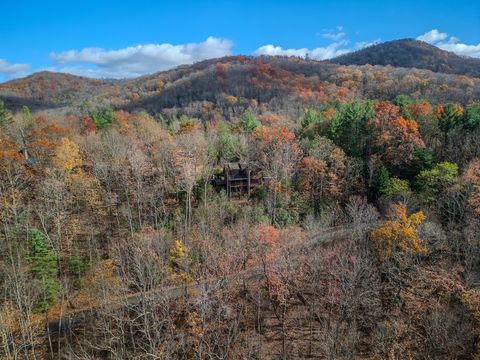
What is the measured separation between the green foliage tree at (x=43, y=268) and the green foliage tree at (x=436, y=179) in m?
38.9

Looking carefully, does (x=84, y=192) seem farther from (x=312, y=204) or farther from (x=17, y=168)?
(x=312, y=204)

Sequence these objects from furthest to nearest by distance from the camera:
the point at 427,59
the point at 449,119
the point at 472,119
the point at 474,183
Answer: the point at 427,59 < the point at 449,119 < the point at 472,119 < the point at 474,183

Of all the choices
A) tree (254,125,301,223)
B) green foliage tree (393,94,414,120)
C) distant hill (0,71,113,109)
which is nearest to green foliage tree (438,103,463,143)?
green foliage tree (393,94,414,120)

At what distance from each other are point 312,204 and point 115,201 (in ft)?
81.0

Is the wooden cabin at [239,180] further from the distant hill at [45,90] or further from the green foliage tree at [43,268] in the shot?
the distant hill at [45,90]

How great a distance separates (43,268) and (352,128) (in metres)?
42.6

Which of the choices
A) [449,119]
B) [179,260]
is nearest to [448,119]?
[449,119]

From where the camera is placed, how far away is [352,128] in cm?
5156

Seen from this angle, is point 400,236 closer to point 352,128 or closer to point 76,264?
point 352,128

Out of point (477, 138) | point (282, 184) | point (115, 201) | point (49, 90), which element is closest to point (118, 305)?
point (115, 201)

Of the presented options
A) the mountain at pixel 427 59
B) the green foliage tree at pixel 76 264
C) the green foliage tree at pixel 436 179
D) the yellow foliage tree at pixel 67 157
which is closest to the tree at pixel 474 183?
the green foliage tree at pixel 436 179

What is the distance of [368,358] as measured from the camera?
25.8 meters

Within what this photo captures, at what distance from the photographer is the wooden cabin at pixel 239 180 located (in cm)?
4938

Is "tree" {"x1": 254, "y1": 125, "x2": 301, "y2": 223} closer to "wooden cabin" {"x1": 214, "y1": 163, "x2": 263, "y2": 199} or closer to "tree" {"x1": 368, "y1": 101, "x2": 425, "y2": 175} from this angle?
"wooden cabin" {"x1": 214, "y1": 163, "x2": 263, "y2": 199}
